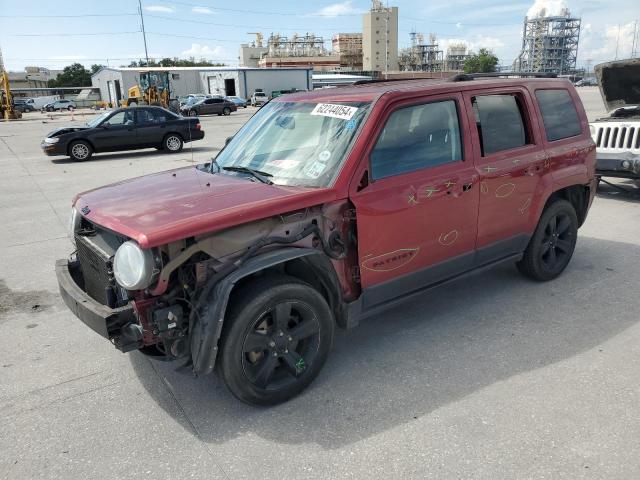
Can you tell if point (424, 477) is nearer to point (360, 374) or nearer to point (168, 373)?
point (360, 374)

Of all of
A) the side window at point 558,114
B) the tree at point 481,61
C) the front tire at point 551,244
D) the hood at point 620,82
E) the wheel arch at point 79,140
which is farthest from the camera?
the tree at point 481,61

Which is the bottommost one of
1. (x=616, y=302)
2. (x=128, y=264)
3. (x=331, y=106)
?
(x=616, y=302)

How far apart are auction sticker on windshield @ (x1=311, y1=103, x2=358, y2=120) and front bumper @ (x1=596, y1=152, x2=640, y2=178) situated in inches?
235

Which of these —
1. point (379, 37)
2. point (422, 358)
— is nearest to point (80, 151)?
point (422, 358)

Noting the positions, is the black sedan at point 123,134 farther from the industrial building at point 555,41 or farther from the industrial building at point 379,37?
the industrial building at point 555,41

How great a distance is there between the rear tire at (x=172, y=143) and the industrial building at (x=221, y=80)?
50793 millimetres

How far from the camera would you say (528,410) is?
3014 mm

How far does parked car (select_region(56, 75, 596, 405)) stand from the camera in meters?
2.77

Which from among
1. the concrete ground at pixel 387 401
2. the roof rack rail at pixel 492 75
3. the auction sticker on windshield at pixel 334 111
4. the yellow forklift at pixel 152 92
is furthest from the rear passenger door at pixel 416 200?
the yellow forklift at pixel 152 92

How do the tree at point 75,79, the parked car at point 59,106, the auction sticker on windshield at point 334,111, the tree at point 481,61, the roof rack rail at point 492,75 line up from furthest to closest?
1. the tree at point 481,61
2. the tree at point 75,79
3. the parked car at point 59,106
4. the roof rack rail at point 492,75
5. the auction sticker on windshield at point 334,111

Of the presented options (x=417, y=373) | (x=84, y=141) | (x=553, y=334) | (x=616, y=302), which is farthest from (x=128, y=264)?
(x=84, y=141)

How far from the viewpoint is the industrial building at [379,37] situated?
445 ft

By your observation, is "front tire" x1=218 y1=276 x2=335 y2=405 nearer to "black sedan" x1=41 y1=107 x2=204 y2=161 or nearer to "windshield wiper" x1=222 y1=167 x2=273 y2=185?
"windshield wiper" x1=222 y1=167 x2=273 y2=185

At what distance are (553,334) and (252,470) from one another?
8.49 ft
